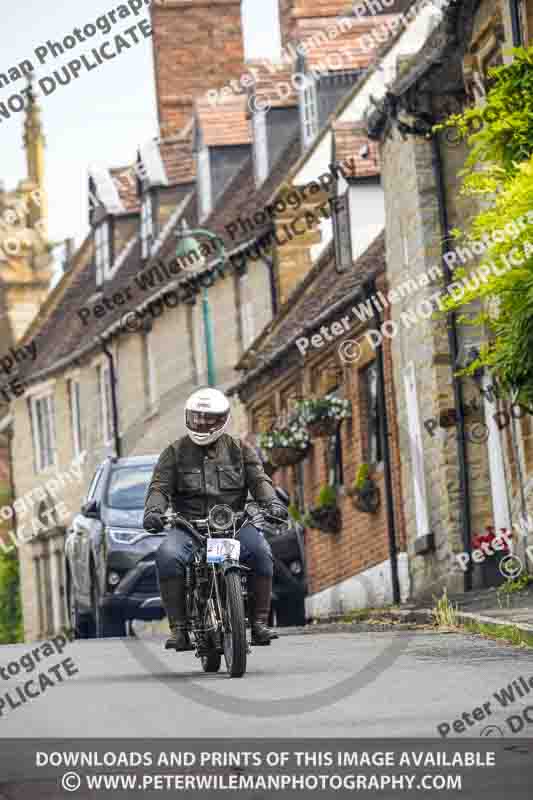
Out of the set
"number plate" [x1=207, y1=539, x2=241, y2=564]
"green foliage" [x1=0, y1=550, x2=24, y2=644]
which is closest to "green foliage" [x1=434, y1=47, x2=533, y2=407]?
"number plate" [x1=207, y1=539, x2=241, y2=564]

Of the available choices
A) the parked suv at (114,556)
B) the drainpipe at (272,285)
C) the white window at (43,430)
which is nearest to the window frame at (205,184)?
the drainpipe at (272,285)

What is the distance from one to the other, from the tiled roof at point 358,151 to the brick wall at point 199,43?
725 inches

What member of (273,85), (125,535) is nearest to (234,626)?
(125,535)

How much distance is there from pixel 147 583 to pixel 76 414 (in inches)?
1241

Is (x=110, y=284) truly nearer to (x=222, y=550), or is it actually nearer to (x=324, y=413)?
(x=324, y=413)

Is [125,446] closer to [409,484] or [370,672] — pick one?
[409,484]

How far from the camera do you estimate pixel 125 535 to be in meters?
21.8

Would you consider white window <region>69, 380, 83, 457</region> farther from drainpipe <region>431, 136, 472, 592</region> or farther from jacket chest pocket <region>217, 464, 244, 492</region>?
jacket chest pocket <region>217, 464, 244, 492</region>

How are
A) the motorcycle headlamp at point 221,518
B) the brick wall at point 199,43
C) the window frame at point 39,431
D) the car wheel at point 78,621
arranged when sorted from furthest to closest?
1. the window frame at point 39,431
2. the brick wall at point 199,43
3. the car wheel at point 78,621
4. the motorcycle headlamp at point 221,518

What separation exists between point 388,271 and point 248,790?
802 inches

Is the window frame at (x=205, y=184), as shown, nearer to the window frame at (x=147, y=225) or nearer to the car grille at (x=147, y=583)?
the window frame at (x=147, y=225)

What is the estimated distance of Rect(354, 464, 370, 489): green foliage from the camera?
1166 inches

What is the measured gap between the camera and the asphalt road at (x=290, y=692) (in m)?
9.92

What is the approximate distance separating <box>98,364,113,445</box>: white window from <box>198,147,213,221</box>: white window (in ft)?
18.1
